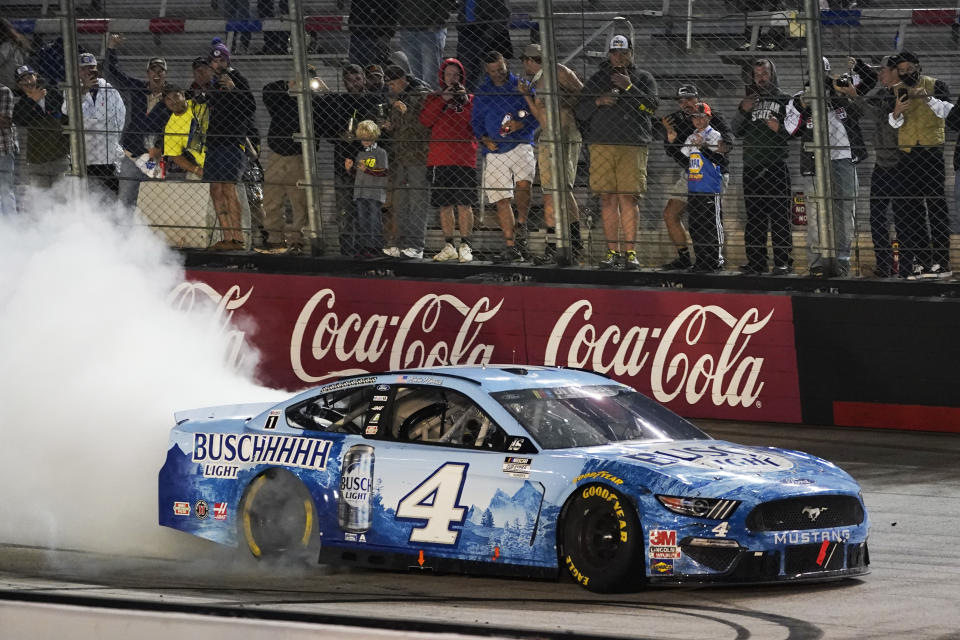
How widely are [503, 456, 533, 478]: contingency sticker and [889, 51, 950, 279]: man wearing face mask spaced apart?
17.7 feet

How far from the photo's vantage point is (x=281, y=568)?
8.91 meters

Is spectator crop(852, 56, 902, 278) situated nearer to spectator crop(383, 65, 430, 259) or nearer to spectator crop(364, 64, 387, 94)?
spectator crop(383, 65, 430, 259)

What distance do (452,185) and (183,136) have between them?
292 centimetres

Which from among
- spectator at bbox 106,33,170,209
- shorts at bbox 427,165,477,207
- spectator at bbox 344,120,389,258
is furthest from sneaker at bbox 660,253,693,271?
spectator at bbox 106,33,170,209

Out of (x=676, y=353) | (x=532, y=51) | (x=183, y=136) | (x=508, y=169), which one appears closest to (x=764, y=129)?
(x=676, y=353)

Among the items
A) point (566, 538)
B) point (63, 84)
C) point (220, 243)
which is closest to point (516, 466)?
point (566, 538)

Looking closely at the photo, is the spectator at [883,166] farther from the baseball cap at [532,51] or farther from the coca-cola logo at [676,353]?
the baseball cap at [532,51]

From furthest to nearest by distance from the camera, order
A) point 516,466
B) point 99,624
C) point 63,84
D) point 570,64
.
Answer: point 63,84, point 570,64, point 516,466, point 99,624

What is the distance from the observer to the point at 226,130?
1474 cm

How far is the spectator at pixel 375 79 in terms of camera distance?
14.1 m

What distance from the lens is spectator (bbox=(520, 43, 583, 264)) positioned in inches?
532

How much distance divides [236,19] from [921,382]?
7.18 meters

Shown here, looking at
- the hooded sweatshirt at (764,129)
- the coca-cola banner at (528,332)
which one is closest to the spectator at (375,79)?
the coca-cola banner at (528,332)

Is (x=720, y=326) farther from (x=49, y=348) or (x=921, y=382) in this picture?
(x=49, y=348)
